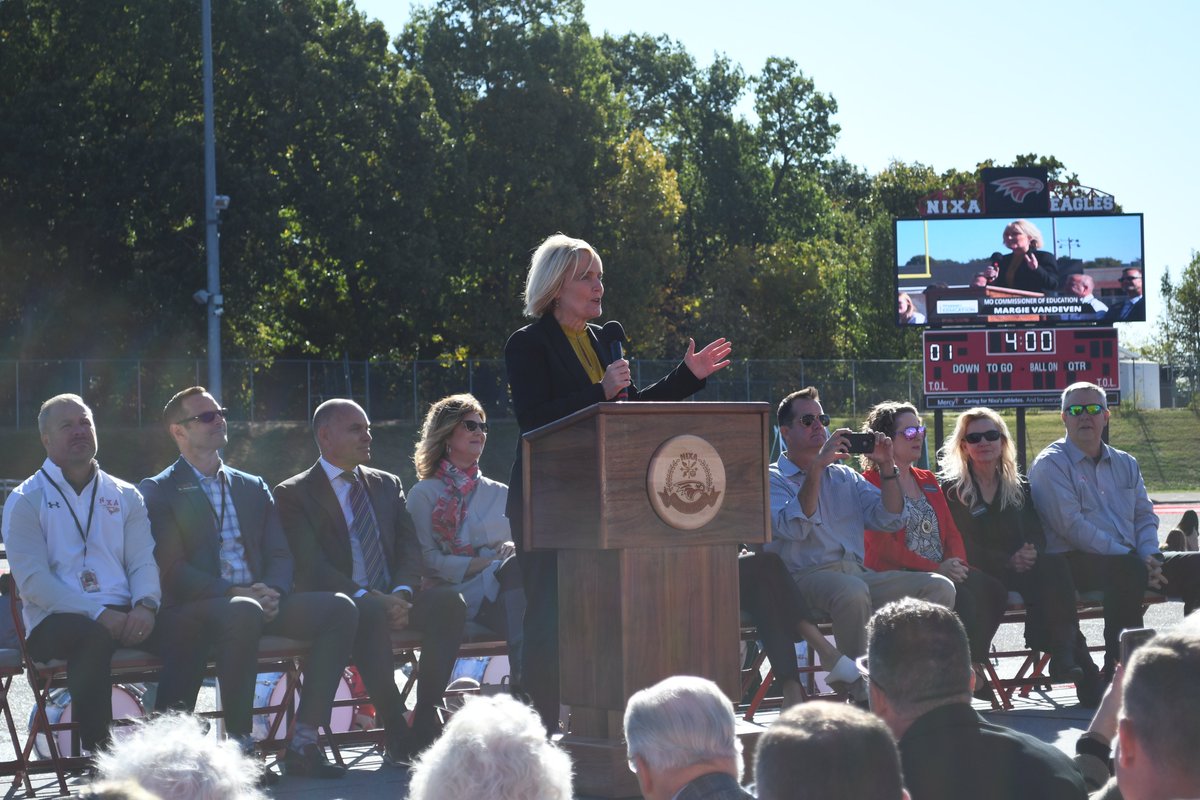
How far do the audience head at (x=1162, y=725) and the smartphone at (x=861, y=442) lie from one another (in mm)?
5324

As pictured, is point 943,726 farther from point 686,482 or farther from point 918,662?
point 686,482

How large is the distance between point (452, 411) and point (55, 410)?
2325 millimetres

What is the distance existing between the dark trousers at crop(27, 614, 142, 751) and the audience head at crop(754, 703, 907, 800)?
180 inches

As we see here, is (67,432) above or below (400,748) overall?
above

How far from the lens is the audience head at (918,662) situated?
362 cm

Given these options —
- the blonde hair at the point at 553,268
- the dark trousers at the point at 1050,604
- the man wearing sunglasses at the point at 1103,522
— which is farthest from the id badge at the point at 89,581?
the man wearing sunglasses at the point at 1103,522

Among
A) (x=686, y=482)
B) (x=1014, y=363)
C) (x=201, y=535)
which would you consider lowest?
(x=201, y=535)

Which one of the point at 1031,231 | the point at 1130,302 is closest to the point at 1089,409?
the point at 1031,231

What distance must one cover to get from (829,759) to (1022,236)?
21.6 m

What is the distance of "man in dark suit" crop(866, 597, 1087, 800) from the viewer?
3527 mm

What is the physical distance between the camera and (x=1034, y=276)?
22891 mm

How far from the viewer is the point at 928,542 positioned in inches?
340

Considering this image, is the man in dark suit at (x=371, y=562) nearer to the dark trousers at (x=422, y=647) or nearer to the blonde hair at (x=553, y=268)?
the dark trousers at (x=422, y=647)

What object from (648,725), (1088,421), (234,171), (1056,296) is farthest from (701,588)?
(234,171)
